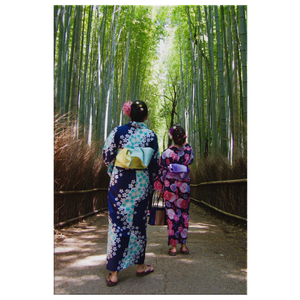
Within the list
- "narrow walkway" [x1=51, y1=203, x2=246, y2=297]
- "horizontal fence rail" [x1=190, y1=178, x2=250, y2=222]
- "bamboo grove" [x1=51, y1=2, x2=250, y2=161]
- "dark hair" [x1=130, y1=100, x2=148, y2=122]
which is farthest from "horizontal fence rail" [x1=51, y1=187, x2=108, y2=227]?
"horizontal fence rail" [x1=190, y1=178, x2=250, y2=222]

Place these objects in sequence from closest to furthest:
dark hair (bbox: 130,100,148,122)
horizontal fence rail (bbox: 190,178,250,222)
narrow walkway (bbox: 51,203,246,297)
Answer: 1. narrow walkway (bbox: 51,203,246,297)
2. dark hair (bbox: 130,100,148,122)
3. horizontal fence rail (bbox: 190,178,250,222)

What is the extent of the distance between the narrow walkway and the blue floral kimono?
6.6 inches

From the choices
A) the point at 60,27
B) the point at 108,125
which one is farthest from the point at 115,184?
the point at 108,125

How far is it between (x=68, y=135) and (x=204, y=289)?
2.04 m

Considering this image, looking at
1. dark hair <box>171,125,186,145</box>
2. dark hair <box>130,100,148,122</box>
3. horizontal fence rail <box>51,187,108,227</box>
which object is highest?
dark hair <box>130,100,148,122</box>

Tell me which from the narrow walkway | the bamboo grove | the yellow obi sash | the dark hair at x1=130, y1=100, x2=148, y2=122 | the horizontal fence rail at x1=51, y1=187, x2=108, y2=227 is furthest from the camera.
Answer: the horizontal fence rail at x1=51, y1=187, x2=108, y2=227

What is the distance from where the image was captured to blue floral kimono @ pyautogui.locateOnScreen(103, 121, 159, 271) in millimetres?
1752

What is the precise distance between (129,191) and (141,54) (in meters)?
6.07

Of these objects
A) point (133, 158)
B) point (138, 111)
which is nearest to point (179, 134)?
point (138, 111)

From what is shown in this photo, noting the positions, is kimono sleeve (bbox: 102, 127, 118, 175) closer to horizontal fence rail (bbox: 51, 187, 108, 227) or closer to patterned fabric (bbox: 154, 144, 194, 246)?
patterned fabric (bbox: 154, 144, 194, 246)

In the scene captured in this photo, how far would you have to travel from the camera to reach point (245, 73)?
155cm

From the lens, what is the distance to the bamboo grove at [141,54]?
218 centimetres

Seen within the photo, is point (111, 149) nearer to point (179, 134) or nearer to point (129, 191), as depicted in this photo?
point (129, 191)

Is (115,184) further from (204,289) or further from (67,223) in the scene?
(67,223)
